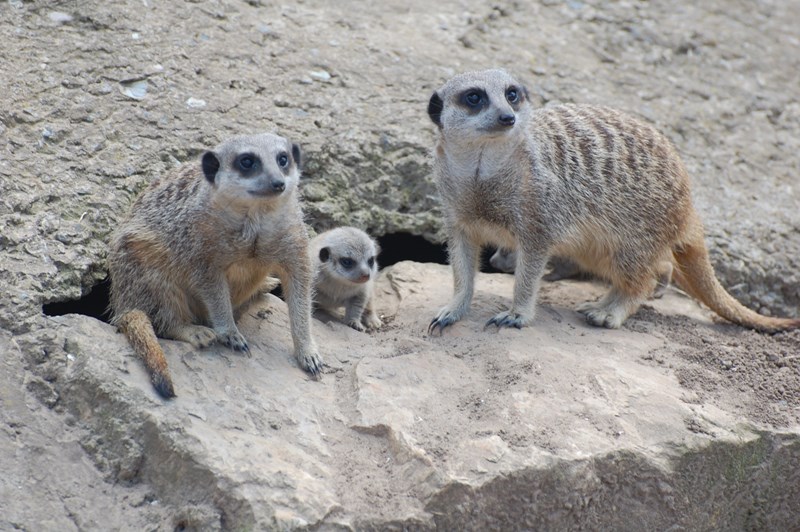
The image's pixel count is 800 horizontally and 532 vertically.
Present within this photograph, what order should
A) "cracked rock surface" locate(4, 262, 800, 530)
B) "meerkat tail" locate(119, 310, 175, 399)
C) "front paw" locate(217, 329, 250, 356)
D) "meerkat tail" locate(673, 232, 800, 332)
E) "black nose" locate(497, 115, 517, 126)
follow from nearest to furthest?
"cracked rock surface" locate(4, 262, 800, 530), "meerkat tail" locate(119, 310, 175, 399), "front paw" locate(217, 329, 250, 356), "black nose" locate(497, 115, 517, 126), "meerkat tail" locate(673, 232, 800, 332)

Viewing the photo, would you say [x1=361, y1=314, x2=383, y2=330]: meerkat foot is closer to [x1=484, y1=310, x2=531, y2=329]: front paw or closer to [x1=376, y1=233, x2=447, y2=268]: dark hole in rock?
[x1=484, y1=310, x2=531, y2=329]: front paw

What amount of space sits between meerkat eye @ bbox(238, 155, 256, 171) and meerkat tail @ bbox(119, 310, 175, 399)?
792 mm

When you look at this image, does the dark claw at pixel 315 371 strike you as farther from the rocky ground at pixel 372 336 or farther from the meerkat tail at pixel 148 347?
the meerkat tail at pixel 148 347

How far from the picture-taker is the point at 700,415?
4016 millimetres

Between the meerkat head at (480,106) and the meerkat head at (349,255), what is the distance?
0.80 m

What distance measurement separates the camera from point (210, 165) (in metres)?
4.02

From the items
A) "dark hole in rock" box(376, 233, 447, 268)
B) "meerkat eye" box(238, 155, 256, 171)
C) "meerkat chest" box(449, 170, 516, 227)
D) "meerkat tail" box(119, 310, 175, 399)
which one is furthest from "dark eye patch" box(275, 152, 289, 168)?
"dark hole in rock" box(376, 233, 447, 268)

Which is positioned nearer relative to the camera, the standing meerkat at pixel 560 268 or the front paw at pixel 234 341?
the front paw at pixel 234 341

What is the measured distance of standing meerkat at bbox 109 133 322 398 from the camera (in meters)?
4.02

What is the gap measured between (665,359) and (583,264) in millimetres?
883

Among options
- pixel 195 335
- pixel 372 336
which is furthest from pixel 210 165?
pixel 372 336

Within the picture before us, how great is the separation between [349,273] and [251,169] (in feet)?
3.95

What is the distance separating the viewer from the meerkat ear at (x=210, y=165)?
13.1ft

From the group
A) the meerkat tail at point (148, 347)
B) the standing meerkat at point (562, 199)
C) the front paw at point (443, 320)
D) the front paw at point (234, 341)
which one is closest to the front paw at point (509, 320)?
the standing meerkat at point (562, 199)
